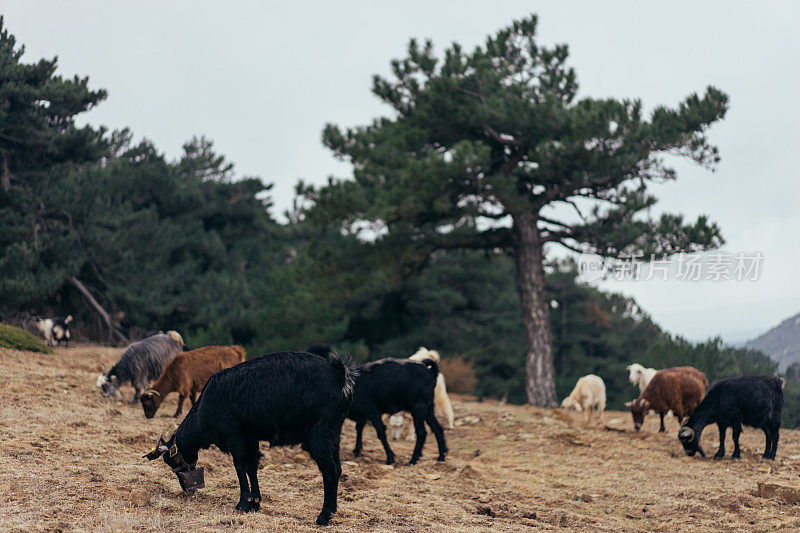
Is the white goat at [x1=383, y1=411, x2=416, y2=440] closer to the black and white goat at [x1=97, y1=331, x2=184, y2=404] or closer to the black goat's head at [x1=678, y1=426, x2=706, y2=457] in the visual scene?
the black and white goat at [x1=97, y1=331, x2=184, y2=404]

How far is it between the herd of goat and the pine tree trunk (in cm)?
457

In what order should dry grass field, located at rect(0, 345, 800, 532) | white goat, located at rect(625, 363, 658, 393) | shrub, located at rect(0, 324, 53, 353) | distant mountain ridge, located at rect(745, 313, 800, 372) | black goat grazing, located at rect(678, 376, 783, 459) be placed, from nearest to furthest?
dry grass field, located at rect(0, 345, 800, 532)
black goat grazing, located at rect(678, 376, 783, 459)
white goat, located at rect(625, 363, 658, 393)
shrub, located at rect(0, 324, 53, 353)
distant mountain ridge, located at rect(745, 313, 800, 372)

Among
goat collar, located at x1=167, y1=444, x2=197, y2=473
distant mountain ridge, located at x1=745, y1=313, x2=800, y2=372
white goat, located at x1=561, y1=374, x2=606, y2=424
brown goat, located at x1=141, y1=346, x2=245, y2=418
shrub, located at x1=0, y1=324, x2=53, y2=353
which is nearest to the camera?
goat collar, located at x1=167, y1=444, x2=197, y2=473

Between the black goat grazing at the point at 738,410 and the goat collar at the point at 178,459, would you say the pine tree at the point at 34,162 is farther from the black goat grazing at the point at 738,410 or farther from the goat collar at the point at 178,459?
the black goat grazing at the point at 738,410

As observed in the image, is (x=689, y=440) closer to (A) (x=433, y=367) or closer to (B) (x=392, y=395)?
(A) (x=433, y=367)

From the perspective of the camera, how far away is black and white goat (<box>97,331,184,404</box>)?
A: 11883 millimetres

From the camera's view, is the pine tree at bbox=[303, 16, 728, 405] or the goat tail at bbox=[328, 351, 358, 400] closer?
the goat tail at bbox=[328, 351, 358, 400]

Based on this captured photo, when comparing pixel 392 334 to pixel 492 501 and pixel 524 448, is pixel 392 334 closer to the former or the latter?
pixel 524 448

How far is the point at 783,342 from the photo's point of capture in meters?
33.0

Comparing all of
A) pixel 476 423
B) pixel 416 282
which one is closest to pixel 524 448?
pixel 476 423

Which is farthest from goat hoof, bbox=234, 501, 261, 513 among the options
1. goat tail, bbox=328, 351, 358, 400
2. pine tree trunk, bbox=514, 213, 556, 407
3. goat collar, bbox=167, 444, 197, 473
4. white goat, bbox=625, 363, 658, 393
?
pine tree trunk, bbox=514, 213, 556, 407

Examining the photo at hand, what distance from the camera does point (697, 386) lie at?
41.7 feet

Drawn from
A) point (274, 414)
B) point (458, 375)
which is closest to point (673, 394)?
point (274, 414)

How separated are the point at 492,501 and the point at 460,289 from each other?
24750 mm
